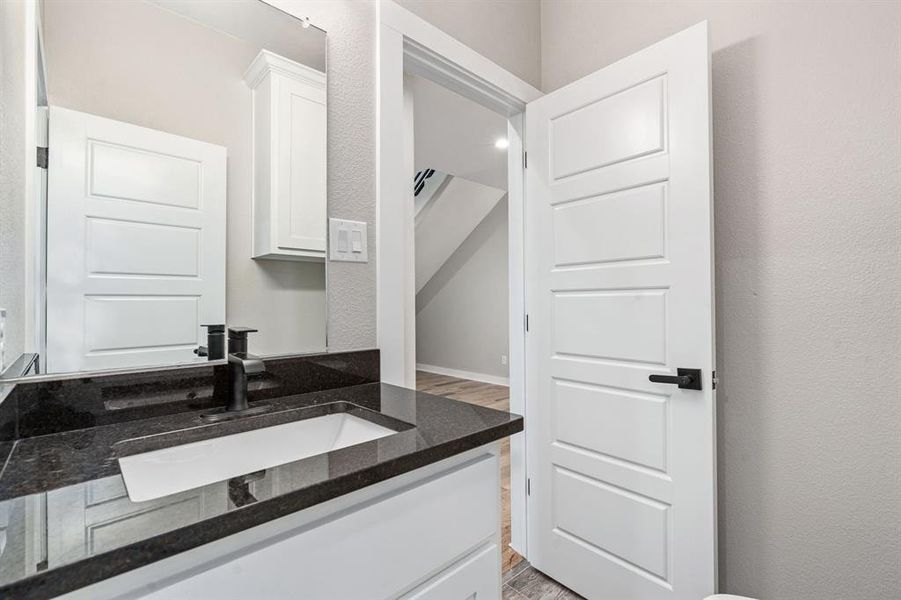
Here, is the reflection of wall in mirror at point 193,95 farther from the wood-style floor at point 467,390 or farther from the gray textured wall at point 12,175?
the wood-style floor at point 467,390

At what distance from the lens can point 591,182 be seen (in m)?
1.63

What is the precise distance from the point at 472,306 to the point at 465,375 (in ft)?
3.31

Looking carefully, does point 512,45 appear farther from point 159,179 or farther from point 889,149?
point 159,179

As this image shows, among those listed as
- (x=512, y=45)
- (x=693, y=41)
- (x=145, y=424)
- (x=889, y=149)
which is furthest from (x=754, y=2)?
(x=145, y=424)

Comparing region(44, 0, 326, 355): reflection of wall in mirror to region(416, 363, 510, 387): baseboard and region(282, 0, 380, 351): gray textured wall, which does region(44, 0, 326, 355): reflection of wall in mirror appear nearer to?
region(282, 0, 380, 351): gray textured wall

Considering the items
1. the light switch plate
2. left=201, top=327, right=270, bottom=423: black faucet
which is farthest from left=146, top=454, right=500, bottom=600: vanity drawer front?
the light switch plate

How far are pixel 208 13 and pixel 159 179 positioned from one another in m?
0.46

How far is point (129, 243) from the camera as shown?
36.5 inches

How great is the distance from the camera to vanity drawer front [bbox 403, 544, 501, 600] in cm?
72

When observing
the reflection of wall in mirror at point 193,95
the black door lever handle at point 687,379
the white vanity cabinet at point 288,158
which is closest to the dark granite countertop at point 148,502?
the reflection of wall in mirror at point 193,95

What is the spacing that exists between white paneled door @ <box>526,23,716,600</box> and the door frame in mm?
88

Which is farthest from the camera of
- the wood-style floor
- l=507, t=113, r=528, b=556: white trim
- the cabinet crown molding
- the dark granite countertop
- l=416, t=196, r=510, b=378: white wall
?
l=416, t=196, r=510, b=378: white wall

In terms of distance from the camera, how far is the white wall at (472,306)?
5730 mm

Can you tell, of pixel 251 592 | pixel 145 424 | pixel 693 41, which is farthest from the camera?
pixel 693 41
